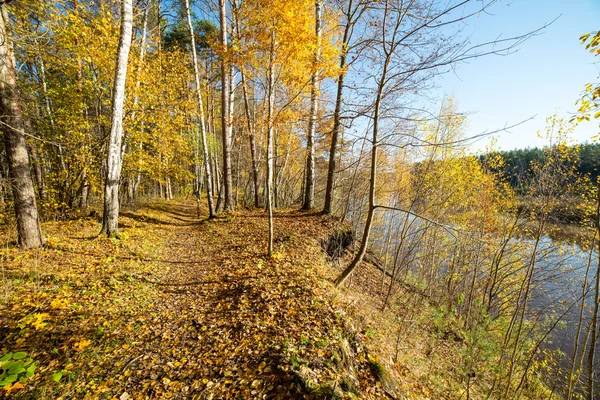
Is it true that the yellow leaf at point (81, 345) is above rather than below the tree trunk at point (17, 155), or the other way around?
below

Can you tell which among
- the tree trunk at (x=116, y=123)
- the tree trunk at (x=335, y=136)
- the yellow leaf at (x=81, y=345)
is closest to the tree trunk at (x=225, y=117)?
the tree trunk at (x=116, y=123)

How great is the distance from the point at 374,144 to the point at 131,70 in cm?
920

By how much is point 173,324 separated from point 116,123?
216 inches

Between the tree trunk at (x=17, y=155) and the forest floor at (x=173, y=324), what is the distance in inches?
17.7

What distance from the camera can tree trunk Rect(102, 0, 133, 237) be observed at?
5938 mm

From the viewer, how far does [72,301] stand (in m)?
3.89

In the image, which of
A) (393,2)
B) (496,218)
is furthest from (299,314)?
(496,218)

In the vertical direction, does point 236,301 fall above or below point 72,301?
below

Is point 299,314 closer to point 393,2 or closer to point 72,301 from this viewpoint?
point 72,301

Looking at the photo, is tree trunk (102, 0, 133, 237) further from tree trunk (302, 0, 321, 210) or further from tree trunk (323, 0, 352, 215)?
tree trunk (323, 0, 352, 215)

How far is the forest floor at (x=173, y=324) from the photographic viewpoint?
9.17 ft

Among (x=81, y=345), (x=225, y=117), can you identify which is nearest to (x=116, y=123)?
(x=225, y=117)

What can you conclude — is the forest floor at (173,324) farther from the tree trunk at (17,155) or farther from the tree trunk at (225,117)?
the tree trunk at (225,117)

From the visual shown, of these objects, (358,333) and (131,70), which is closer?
(358,333)
